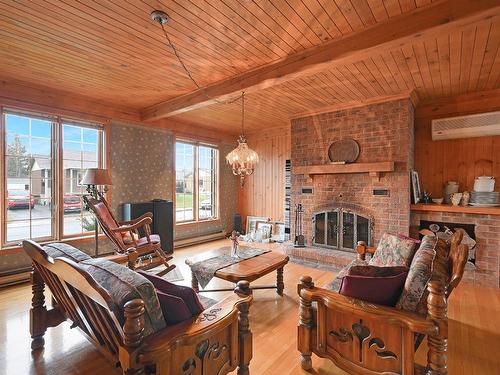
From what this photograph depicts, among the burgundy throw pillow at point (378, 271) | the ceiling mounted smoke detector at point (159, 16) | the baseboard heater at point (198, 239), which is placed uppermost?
the ceiling mounted smoke detector at point (159, 16)

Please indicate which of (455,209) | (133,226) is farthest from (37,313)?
(455,209)

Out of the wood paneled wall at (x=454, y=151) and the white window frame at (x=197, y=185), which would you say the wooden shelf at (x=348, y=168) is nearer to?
the wood paneled wall at (x=454, y=151)

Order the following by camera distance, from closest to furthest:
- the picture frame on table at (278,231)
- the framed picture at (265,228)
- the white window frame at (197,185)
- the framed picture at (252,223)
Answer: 1. the white window frame at (197,185)
2. the picture frame on table at (278,231)
3. the framed picture at (265,228)
4. the framed picture at (252,223)

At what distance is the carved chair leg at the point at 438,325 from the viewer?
139cm

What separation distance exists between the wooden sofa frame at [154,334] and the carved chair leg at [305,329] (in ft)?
1.38

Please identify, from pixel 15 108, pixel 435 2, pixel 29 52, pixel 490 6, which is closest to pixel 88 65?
pixel 29 52

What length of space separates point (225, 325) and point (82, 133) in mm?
4048

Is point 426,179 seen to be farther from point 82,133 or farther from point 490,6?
point 82,133

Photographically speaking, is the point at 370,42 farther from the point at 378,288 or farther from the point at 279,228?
the point at 279,228

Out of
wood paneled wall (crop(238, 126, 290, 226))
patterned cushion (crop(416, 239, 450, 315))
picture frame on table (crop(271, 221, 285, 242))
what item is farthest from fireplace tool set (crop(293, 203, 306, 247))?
patterned cushion (crop(416, 239, 450, 315))

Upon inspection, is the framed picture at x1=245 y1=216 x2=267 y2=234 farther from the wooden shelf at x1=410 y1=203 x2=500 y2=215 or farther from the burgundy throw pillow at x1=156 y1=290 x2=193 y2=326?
the burgundy throw pillow at x1=156 y1=290 x2=193 y2=326

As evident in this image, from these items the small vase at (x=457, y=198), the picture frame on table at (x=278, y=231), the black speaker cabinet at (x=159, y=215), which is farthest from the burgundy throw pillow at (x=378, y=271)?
the picture frame on table at (x=278, y=231)

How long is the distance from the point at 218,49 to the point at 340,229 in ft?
10.5

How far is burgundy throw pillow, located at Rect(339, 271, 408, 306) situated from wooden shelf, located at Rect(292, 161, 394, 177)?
251cm
